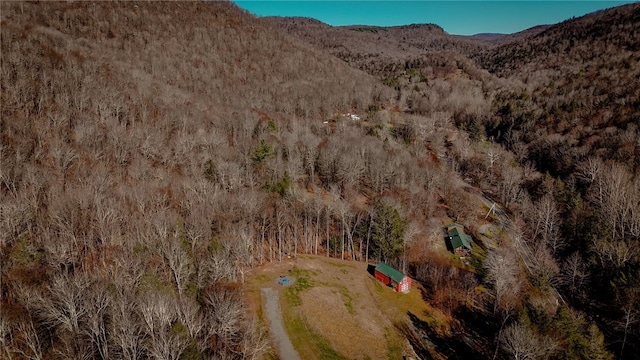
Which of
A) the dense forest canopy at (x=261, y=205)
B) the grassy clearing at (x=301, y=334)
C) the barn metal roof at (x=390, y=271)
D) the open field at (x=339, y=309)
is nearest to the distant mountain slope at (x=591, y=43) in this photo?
the dense forest canopy at (x=261, y=205)

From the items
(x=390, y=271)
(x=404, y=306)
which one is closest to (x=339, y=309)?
(x=404, y=306)

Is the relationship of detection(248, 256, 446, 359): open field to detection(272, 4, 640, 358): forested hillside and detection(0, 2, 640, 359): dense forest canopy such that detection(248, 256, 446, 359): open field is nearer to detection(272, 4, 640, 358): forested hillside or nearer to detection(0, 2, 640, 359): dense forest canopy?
detection(0, 2, 640, 359): dense forest canopy

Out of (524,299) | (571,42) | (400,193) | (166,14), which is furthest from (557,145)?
(166,14)

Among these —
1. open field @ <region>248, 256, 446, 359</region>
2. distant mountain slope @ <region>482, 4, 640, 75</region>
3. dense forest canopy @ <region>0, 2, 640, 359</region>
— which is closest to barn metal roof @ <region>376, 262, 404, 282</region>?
open field @ <region>248, 256, 446, 359</region>

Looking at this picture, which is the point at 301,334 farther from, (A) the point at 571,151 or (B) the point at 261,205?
(A) the point at 571,151

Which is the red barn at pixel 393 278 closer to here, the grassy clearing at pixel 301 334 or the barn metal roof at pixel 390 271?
the barn metal roof at pixel 390 271

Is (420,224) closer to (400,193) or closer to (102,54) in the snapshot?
(400,193)
